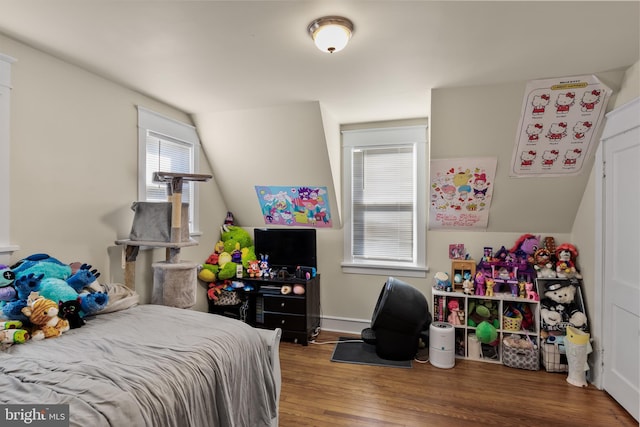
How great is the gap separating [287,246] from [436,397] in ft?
6.52

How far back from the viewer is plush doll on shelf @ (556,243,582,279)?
9.06 ft

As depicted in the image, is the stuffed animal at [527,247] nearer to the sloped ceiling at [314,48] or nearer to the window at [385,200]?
the sloped ceiling at [314,48]

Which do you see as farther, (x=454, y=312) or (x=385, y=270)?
(x=385, y=270)

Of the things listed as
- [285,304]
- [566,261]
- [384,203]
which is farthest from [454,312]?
[285,304]

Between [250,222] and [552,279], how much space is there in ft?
10.6

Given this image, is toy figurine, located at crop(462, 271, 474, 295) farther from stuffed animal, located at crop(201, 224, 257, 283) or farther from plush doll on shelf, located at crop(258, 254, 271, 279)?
stuffed animal, located at crop(201, 224, 257, 283)

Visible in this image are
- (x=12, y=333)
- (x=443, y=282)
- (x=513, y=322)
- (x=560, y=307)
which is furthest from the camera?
(x=443, y=282)

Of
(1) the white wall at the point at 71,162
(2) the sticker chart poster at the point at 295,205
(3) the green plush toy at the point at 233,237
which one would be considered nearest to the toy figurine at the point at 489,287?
(2) the sticker chart poster at the point at 295,205

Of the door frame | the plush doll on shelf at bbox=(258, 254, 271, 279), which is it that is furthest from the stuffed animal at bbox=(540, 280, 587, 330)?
the plush doll on shelf at bbox=(258, 254, 271, 279)

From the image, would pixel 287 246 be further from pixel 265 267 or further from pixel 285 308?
pixel 285 308

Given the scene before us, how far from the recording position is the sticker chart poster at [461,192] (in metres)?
2.91

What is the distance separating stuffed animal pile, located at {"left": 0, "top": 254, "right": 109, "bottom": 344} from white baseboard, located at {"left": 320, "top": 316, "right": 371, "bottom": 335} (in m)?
2.39

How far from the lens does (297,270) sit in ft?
11.2

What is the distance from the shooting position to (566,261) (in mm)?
2811
